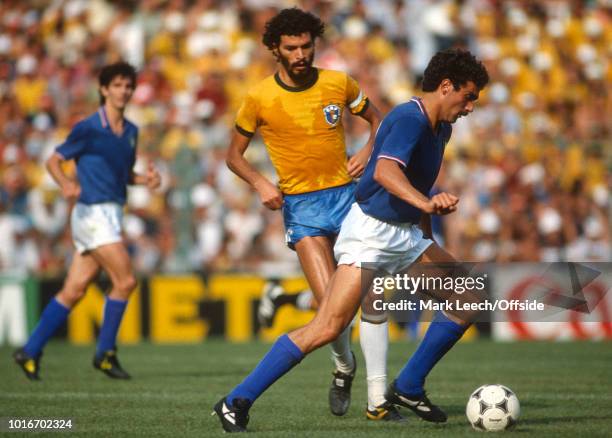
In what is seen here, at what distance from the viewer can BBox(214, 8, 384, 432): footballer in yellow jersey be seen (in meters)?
7.92

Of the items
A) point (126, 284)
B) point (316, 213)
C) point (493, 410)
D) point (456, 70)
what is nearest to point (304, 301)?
point (126, 284)

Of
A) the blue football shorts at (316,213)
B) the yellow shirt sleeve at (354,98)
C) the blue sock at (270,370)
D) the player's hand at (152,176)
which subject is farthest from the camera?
the player's hand at (152,176)

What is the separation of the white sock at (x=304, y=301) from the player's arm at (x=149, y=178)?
2118 millimetres

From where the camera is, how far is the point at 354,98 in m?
8.30

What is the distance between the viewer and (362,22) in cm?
2036

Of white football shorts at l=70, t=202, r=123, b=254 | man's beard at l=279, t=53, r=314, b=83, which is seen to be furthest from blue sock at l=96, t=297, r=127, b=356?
man's beard at l=279, t=53, r=314, b=83

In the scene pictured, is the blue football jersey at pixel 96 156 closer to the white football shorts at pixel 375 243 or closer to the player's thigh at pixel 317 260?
the player's thigh at pixel 317 260

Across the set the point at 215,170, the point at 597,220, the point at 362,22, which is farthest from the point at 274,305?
the point at 362,22

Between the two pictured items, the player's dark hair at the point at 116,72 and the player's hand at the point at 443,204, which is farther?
the player's dark hair at the point at 116,72

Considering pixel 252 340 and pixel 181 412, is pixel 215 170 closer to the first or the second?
pixel 252 340

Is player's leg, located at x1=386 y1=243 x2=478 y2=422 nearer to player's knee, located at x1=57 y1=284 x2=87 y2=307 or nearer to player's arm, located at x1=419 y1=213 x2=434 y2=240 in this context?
player's arm, located at x1=419 y1=213 x2=434 y2=240

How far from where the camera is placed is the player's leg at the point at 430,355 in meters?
7.22

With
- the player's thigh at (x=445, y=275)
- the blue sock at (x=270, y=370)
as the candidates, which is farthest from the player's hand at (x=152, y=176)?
the blue sock at (x=270, y=370)

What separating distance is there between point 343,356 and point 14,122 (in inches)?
473
